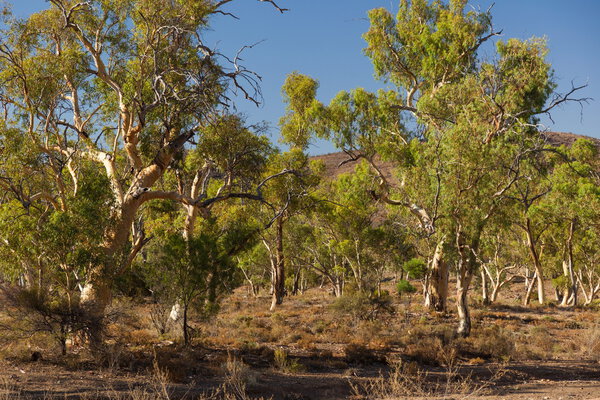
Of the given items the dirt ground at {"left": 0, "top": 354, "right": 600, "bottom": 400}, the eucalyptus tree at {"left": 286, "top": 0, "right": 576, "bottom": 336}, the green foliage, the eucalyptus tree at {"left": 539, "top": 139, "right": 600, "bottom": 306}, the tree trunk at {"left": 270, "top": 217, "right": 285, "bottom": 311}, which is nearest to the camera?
the dirt ground at {"left": 0, "top": 354, "right": 600, "bottom": 400}

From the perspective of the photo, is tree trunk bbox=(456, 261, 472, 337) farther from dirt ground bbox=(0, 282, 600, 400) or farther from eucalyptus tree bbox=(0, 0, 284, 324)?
eucalyptus tree bbox=(0, 0, 284, 324)

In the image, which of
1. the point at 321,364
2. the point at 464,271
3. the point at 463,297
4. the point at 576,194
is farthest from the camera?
the point at 576,194

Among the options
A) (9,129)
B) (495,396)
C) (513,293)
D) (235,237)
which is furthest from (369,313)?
(513,293)

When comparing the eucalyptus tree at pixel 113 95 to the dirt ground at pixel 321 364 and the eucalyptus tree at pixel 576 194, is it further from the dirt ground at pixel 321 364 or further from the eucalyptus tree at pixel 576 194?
the eucalyptus tree at pixel 576 194

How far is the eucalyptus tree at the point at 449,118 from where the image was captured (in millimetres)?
16031

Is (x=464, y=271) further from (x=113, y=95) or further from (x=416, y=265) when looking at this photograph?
(x=416, y=265)

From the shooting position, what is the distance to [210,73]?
1399cm

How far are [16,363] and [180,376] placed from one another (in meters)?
3.45

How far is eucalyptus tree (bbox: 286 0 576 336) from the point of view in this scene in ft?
52.6

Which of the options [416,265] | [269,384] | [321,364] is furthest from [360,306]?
[416,265]

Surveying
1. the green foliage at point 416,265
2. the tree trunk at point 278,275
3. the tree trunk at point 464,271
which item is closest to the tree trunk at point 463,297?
the tree trunk at point 464,271

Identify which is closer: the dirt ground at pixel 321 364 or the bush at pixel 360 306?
the dirt ground at pixel 321 364

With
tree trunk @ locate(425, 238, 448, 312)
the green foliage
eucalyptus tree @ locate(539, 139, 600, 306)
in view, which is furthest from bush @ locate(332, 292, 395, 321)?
the green foliage

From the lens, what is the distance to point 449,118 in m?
20.0
